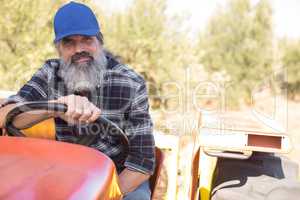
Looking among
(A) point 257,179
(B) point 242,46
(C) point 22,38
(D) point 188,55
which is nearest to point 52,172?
(A) point 257,179

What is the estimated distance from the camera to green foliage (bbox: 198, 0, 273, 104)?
12.8m

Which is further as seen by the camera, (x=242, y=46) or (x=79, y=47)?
(x=242, y=46)

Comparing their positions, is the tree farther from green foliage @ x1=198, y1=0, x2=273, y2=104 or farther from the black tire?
the black tire

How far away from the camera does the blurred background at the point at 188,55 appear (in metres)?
6.36

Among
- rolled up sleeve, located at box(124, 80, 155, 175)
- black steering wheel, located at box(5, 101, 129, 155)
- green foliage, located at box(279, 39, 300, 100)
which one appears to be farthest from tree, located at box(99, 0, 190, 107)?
green foliage, located at box(279, 39, 300, 100)

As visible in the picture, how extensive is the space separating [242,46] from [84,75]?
36.4 feet

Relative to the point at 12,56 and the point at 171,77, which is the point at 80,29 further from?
the point at 171,77

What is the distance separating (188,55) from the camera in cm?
870

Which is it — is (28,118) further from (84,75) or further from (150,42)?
(150,42)

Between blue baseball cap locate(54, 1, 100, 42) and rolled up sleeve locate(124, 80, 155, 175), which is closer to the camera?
rolled up sleeve locate(124, 80, 155, 175)

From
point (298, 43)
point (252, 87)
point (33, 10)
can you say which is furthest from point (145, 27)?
point (298, 43)

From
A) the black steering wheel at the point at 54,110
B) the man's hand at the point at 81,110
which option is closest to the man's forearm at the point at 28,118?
the black steering wheel at the point at 54,110

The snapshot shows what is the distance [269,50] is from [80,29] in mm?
11326

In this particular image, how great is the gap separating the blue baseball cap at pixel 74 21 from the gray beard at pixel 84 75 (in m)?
0.16
